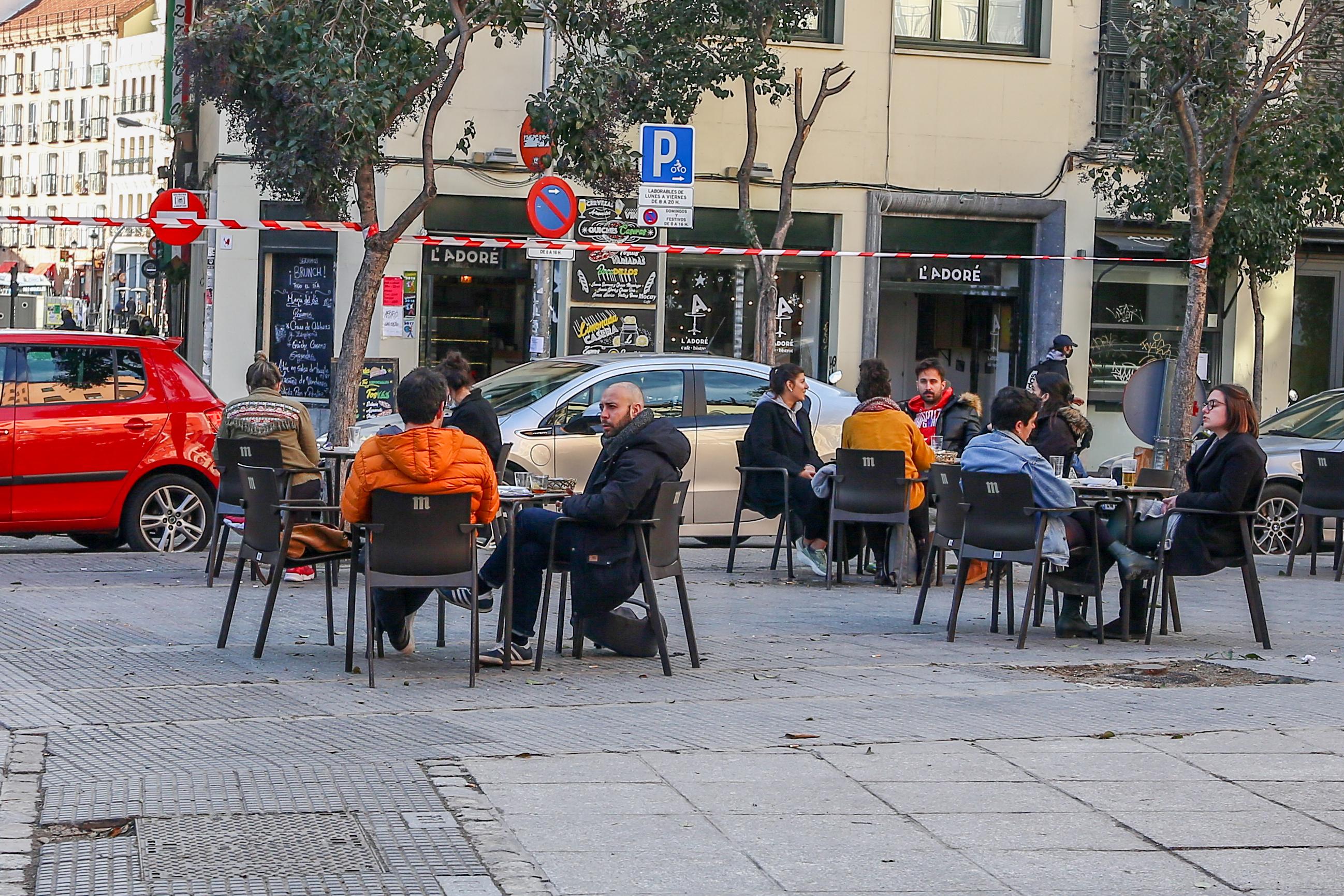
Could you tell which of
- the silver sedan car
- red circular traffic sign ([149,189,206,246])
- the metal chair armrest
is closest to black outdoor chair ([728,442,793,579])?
the silver sedan car

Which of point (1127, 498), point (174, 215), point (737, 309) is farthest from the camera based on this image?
point (737, 309)

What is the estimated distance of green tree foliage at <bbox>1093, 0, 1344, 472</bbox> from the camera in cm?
1778

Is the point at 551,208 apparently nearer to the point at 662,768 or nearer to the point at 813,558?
the point at 813,558

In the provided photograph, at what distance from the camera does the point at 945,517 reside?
34.8 ft

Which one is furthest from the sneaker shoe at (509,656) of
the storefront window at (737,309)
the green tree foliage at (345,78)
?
the storefront window at (737,309)

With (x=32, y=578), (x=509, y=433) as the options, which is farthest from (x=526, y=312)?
(x=32, y=578)

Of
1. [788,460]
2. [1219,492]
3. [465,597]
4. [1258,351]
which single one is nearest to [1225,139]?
[1258,351]

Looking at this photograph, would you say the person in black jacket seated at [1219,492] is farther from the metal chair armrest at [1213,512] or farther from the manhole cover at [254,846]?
the manhole cover at [254,846]

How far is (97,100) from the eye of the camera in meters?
102

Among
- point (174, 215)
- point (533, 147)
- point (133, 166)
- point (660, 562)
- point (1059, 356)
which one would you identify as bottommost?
point (660, 562)

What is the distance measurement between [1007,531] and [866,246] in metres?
14.2

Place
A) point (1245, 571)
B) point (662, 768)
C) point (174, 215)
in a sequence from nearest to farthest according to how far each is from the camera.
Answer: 1. point (662, 768)
2. point (1245, 571)
3. point (174, 215)

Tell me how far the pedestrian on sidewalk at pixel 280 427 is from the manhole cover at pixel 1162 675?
4825 millimetres

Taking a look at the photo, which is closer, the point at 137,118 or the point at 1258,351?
the point at 1258,351
